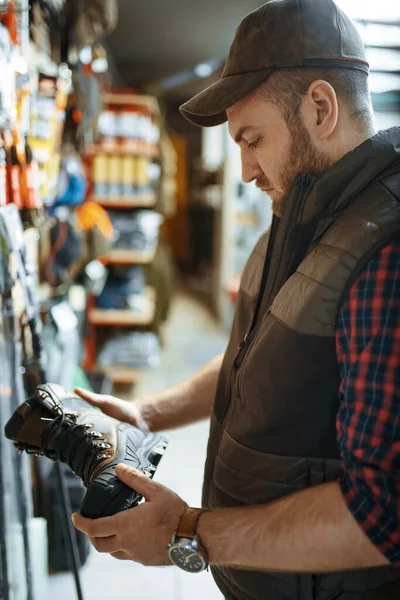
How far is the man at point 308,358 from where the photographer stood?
812 millimetres

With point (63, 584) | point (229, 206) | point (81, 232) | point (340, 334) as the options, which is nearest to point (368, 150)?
point (340, 334)

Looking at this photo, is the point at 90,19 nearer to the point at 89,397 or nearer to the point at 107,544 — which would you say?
the point at 89,397

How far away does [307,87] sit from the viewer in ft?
3.21

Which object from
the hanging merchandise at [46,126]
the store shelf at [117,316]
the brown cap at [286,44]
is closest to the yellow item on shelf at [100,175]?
the store shelf at [117,316]

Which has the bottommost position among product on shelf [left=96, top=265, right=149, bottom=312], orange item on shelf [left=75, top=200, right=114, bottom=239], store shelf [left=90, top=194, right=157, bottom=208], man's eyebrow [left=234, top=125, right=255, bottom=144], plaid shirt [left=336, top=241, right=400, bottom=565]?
product on shelf [left=96, top=265, right=149, bottom=312]

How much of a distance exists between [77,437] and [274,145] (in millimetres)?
684

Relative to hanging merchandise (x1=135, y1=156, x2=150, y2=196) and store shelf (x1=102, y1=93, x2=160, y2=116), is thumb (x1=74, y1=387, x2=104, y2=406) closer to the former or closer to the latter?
hanging merchandise (x1=135, y1=156, x2=150, y2=196)

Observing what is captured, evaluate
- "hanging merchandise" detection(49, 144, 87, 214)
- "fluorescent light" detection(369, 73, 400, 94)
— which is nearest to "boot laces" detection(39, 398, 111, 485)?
"hanging merchandise" detection(49, 144, 87, 214)

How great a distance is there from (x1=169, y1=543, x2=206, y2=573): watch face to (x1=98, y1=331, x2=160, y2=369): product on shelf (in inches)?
133

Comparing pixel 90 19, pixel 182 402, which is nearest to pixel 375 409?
pixel 182 402

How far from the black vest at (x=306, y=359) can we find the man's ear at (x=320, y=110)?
70 millimetres

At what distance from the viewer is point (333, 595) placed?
982 mm

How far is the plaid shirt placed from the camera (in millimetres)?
792

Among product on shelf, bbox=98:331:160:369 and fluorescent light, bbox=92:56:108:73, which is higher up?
fluorescent light, bbox=92:56:108:73
